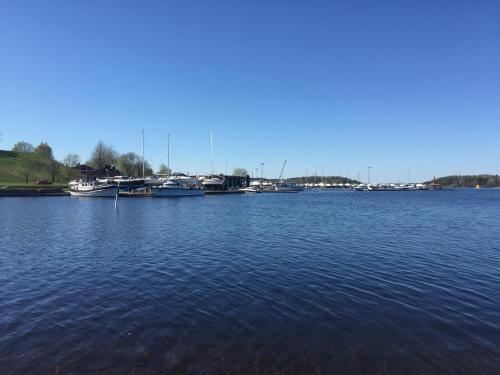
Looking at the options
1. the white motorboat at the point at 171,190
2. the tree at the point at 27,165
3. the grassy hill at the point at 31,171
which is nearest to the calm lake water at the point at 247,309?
the white motorboat at the point at 171,190

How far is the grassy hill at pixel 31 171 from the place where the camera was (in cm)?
12431

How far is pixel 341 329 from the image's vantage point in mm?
10859

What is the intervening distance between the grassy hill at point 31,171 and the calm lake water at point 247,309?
400 feet

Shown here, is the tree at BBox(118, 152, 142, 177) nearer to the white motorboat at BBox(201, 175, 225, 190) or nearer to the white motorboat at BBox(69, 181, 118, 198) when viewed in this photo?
the white motorboat at BBox(201, 175, 225, 190)

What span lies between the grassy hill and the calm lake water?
122 meters

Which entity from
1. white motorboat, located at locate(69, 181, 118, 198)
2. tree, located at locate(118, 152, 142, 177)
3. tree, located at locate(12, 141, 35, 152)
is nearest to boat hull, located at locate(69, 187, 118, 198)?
white motorboat, located at locate(69, 181, 118, 198)

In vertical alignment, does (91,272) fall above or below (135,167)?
below

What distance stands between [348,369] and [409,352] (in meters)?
2.36

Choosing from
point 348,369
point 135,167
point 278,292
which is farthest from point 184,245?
point 135,167

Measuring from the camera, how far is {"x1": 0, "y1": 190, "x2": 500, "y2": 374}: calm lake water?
8836 millimetres

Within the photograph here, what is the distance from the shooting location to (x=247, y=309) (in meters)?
12.6

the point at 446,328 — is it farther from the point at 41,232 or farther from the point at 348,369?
the point at 41,232

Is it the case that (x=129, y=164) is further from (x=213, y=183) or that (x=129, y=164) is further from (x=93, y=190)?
(x=93, y=190)

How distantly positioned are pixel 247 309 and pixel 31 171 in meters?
144
